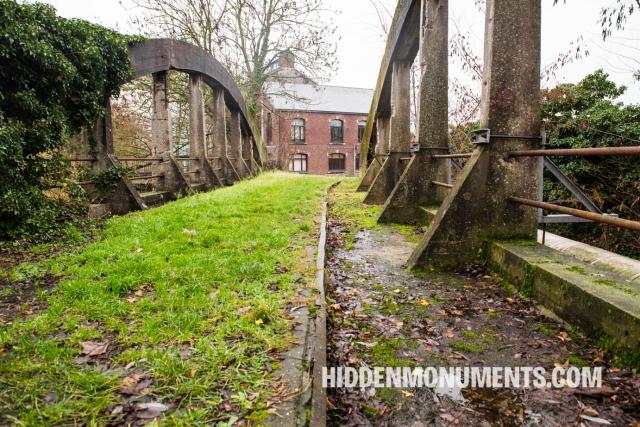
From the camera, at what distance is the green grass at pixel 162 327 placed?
194cm

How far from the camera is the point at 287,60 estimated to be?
19141 mm

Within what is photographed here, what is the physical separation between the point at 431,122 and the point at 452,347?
4746 mm

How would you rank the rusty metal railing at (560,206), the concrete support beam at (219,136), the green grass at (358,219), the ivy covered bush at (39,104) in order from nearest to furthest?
the rusty metal railing at (560,206) → the ivy covered bush at (39,104) → the green grass at (358,219) → the concrete support beam at (219,136)

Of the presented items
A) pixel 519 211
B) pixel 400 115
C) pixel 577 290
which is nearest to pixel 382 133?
pixel 400 115

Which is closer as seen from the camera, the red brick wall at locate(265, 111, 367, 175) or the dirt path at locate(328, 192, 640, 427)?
the dirt path at locate(328, 192, 640, 427)

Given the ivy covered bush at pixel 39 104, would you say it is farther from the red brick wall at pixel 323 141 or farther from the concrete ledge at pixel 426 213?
the red brick wall at pixel 323 141

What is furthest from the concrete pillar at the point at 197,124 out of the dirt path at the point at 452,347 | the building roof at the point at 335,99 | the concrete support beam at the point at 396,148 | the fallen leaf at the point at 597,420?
the building roof at the point at 335,99

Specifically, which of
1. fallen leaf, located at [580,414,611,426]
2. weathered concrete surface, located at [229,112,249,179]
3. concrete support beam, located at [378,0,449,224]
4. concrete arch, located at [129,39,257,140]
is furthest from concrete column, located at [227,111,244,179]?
fallen leaf, located at [580,414,611,426]

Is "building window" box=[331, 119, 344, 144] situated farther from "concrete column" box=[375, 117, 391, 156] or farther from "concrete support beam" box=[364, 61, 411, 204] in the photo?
"concrete support beam" box=[364, 61, 411, 204]

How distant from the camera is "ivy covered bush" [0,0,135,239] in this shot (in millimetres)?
5090

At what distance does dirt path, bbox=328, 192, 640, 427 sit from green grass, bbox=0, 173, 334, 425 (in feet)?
1.63

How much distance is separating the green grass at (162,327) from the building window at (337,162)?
36.1 m

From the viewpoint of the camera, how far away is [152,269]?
12.7ft

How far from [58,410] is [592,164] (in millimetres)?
9692
